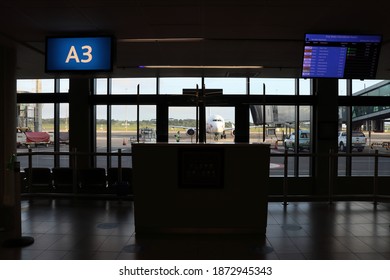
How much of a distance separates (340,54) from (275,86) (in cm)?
510

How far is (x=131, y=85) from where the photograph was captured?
9.95 metres

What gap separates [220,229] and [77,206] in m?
2.70

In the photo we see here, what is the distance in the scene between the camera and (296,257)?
140 inches

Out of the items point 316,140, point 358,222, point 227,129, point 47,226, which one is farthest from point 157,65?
point 316,140

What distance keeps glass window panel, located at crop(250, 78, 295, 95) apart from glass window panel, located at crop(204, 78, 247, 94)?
0.33 meters

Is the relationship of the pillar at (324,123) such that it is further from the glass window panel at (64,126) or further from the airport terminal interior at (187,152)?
the glass window panel at (64,126)

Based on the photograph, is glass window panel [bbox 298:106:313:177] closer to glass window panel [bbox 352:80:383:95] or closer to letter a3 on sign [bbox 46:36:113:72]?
glass window panel [bbox 352:80:383:95]

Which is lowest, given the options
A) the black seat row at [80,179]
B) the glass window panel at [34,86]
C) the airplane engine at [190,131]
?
the black seat row at [80,179]

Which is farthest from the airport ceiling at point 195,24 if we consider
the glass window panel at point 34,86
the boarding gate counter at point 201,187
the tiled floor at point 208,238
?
the glass window panel at point 34,86

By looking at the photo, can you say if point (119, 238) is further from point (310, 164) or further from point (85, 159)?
point (310, 164)

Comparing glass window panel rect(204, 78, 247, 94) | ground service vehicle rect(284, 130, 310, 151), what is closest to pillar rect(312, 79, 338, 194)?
ground service vehicle rect(284, 130, 310, 151)

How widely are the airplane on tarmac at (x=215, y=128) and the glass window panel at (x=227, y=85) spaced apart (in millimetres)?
912

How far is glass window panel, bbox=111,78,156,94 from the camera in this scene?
9.85 m

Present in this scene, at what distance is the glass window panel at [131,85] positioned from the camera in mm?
9852
